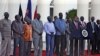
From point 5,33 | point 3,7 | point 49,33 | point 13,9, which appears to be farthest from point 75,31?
point 13,9

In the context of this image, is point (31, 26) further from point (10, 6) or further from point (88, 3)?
point (88, 3)

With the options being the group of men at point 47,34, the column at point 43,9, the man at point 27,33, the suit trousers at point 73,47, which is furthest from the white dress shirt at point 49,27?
the column at point 43,9

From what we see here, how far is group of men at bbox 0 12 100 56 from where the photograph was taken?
14.9m

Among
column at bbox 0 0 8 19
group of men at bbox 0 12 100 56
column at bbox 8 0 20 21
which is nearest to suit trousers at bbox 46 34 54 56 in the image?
group of men at bbox 0 12 100 56

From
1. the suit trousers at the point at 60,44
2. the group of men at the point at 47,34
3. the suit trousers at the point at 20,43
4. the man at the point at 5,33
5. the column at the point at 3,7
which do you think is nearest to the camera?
the man at the point at 5,33

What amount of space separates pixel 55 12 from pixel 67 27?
5059 mm

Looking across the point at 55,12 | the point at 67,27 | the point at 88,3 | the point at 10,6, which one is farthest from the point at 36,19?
the point at 88,3

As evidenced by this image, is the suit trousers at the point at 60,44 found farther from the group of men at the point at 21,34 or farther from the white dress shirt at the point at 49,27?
the group of men at the point at 21,34

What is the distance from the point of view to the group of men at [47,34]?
14875 millimetres

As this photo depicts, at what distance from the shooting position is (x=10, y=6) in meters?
18.7

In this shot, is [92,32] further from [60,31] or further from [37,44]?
[37,44]

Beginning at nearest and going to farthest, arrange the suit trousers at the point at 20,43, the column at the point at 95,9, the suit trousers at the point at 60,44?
1. the suit trousers at the point at 20,43
2. the suit trousers at the point at 60,44
3. the column at the point at 95,9

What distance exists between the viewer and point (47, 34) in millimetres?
15781

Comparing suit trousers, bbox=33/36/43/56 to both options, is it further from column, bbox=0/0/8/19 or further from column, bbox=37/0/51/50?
column, bbox=37/0/51/50
